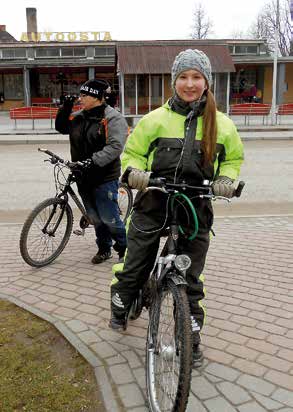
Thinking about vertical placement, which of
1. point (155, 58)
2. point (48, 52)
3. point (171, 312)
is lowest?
point (171, 312)

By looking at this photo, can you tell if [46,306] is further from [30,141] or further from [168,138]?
[30,141]

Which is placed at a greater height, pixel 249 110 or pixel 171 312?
pixel 249 110

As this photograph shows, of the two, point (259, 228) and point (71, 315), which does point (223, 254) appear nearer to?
point (259, 228)

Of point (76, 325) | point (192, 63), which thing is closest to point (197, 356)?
point (76, 325)

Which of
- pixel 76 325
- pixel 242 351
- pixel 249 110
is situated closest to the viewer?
pixel 242 351

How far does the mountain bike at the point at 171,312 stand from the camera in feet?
8.37

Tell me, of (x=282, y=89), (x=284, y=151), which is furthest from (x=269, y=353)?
(x=282, y=89)

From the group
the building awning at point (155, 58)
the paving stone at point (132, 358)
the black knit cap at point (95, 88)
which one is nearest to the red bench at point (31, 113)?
the building awning at point (155, 58)

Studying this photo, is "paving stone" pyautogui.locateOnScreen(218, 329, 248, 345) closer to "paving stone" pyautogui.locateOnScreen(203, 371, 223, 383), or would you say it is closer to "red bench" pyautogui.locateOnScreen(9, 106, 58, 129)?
"paving stone" pyautogui.locateOnScreen(203, 371, 223, 383)

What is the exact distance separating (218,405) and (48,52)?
137 feet

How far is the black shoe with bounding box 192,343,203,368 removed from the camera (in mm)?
3205

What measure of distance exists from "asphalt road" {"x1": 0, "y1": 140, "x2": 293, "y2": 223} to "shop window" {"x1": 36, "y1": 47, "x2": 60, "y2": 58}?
88.3ft

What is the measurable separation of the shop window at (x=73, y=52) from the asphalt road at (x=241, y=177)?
27.1 m

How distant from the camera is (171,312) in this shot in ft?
8.99
